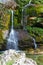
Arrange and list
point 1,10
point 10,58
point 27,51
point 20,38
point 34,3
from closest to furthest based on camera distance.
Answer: point 10,58 → point 1,10 → point 27,51 → point 20,38 → point 34,3

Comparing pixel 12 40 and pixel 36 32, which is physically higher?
pixel 36 32

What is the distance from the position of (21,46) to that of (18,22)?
5.72 feet

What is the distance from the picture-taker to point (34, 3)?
1527 cm

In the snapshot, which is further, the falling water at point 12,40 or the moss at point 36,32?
the moss at point 36,32

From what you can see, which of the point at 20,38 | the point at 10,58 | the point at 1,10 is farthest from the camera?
the point at 20,38

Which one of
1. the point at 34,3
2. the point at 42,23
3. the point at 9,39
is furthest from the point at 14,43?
A: the point at 34,3

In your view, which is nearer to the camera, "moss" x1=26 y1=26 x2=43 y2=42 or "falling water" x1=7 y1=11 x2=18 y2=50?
"falling water" x1=7 y1=11 x2=18 y2=50

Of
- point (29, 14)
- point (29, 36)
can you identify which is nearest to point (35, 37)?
point (29, 36)

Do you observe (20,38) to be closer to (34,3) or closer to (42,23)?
(42,23)

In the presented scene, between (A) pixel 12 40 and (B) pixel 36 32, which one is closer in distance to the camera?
(A) pixel 12 40

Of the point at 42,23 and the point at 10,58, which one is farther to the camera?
the point at 42,23

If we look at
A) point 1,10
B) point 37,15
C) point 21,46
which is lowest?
point 21,46

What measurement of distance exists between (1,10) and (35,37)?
14.9 feet

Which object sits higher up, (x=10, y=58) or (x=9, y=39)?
(x=10, y=58)
